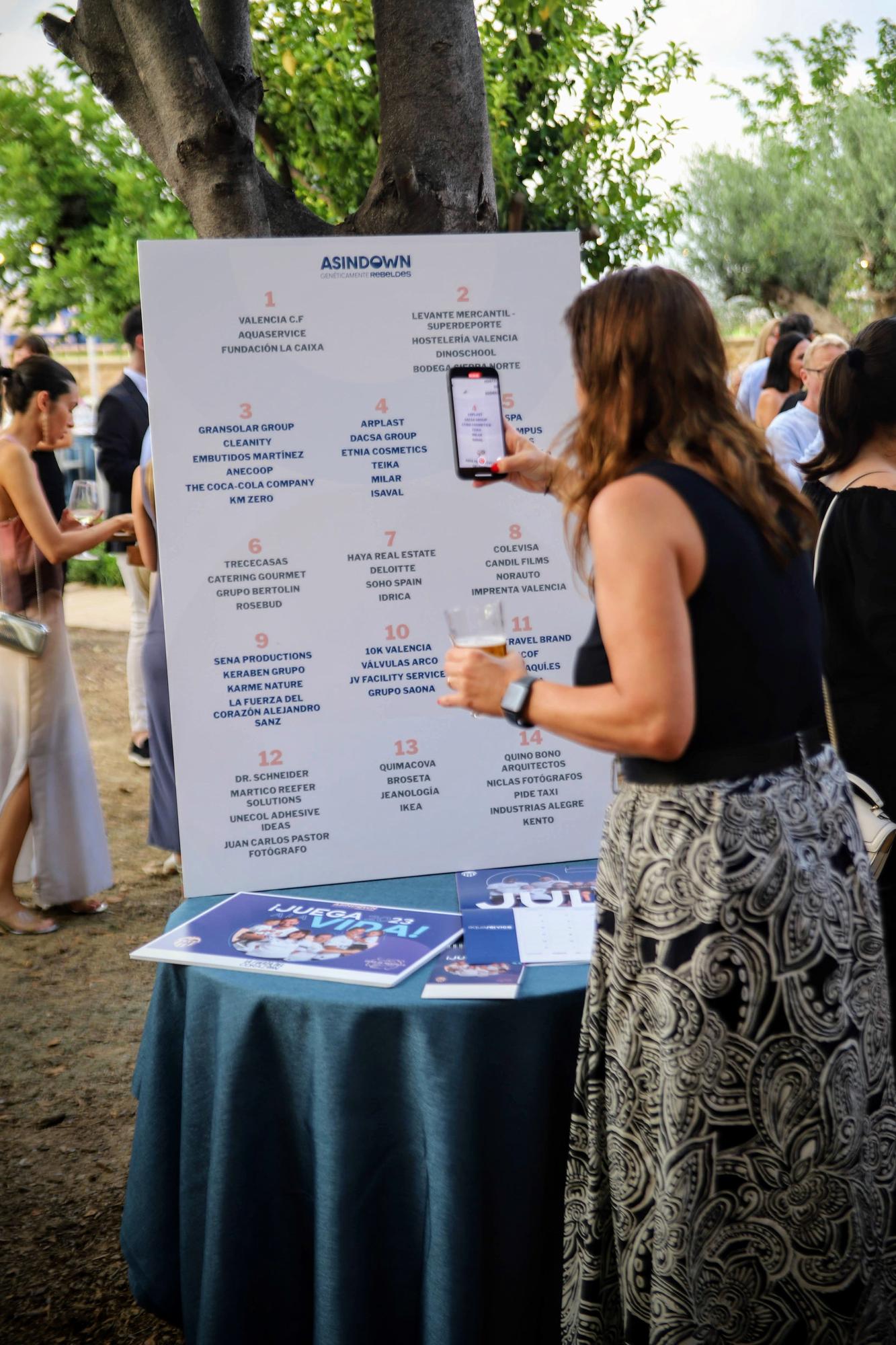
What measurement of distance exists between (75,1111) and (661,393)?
9.48 ft

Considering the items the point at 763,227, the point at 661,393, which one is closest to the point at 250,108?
the point at 661,393

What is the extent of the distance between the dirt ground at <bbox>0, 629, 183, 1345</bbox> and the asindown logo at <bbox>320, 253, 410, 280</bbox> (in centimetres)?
224

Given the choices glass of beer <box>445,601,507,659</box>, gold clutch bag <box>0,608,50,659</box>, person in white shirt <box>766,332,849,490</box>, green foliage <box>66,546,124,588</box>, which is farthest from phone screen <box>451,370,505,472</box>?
green foliage <box>66,546,124,588</box>

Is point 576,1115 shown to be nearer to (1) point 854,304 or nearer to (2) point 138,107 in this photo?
(2) point 138,107

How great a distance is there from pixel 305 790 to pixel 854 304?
2179 centimetres

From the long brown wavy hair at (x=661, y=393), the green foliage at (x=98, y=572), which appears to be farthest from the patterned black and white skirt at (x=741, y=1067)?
the green foliage at (x=98, y=572)

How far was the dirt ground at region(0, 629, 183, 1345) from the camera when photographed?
257cm

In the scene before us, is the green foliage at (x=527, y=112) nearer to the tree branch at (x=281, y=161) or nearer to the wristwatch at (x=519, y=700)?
the tree branch at (x=281, y=161)

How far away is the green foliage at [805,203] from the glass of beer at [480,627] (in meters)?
17.5

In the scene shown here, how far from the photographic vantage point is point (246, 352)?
2.33 metres

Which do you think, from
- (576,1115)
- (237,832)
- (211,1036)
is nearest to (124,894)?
(237,832)

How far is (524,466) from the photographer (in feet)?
7.78

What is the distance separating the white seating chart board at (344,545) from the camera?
2.31m

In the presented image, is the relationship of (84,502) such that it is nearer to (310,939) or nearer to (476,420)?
(476,420)
